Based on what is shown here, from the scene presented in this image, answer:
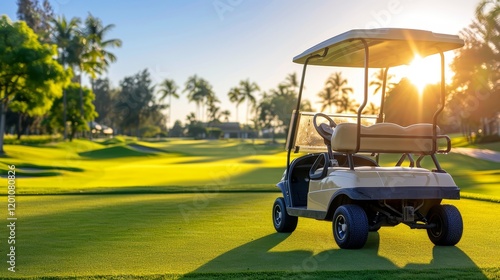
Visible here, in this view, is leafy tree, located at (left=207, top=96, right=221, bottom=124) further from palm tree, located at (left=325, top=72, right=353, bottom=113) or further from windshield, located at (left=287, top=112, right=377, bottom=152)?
windshield, located at (left=287, top=112, right=377, bottom=152)

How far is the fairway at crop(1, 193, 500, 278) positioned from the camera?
596 cm

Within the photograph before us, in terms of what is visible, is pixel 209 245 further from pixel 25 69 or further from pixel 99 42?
pixel 99 42

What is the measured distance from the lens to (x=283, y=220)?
8781mm

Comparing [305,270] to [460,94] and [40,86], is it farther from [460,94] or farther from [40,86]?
[460,94]

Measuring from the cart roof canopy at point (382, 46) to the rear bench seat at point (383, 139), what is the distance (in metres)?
1.02

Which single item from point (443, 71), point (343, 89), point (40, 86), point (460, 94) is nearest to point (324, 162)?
point (443, 71)

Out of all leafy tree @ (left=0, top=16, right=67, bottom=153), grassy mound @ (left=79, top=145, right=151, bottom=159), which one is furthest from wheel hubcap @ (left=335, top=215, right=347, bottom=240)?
grassy mound @ (left=79, top=145, right=151, bottom=159)

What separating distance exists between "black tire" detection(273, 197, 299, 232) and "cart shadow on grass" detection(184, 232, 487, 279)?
135cm

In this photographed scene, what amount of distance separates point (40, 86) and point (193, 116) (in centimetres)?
10755

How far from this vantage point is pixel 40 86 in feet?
133

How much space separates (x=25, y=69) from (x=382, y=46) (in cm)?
3567

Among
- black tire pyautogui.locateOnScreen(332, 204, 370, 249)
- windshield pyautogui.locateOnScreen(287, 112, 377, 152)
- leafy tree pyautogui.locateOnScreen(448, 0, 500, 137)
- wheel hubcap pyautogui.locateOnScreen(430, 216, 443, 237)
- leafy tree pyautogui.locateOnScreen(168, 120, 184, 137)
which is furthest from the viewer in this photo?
leafy tree pyautogui.locateOnScreen(168, 120, 184, 137)

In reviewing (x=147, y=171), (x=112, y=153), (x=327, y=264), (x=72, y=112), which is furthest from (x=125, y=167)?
(x=72, y=112)

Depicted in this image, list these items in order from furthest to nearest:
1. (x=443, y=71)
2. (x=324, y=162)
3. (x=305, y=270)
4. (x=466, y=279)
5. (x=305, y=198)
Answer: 1. (x=305, y=198)
2. (x=324, y=162)
3. (x=443, y=71)
4. (x=305, y=270)
5. (x=466, y=279)
